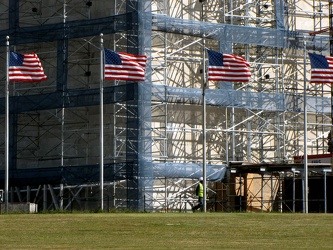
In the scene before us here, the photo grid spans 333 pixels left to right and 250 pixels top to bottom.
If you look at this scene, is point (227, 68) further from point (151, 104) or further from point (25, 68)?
point (151, 104)

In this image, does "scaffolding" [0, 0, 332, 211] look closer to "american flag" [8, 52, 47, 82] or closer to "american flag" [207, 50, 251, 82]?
"american flag" [207, 50, 251, 82]

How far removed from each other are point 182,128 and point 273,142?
6.20 metres

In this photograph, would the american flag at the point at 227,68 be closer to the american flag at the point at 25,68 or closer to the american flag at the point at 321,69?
the american flag at the point at 321,69

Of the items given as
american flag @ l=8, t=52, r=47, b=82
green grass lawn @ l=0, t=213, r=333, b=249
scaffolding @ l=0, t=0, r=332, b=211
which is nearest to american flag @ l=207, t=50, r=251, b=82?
scaffolding @ l=0, t=0, r=332, b=211

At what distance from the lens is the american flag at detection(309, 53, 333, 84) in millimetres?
60969

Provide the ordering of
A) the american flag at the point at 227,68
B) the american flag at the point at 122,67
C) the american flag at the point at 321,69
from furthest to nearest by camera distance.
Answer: the american flag at the point at 321,69
the american flag at the point at 227,68
the american flag at the point at 122,67

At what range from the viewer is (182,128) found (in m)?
69.9

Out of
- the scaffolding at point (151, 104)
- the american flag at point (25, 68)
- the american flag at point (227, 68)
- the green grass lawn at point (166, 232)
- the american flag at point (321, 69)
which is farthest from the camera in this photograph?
the scaffolding at point (151, 104)

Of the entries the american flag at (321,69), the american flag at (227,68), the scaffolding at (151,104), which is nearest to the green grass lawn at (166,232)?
the american flag at (227,68)

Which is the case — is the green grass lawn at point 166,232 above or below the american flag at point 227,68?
below

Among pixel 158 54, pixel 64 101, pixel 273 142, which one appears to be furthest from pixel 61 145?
pixel 273 142

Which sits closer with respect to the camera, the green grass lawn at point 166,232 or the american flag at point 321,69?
the green grass lawn at point 166,232

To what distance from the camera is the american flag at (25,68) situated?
56.9m

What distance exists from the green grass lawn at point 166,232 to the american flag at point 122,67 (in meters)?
11.5
